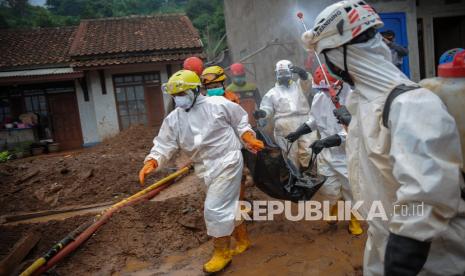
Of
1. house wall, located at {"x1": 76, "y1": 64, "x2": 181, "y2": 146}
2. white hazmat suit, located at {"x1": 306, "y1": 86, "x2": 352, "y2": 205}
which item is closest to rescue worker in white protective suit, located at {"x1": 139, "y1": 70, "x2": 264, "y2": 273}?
white hazmat suit, located at {"x1": 306, "y1": 86, "x2": 352, "y2": 205}

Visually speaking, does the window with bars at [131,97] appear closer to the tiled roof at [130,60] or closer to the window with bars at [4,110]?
the tiled roof at [130,60]

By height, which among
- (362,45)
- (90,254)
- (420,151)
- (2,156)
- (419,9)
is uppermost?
(419,9)

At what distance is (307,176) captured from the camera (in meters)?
4.02

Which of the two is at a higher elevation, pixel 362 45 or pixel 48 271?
pixel 362 45

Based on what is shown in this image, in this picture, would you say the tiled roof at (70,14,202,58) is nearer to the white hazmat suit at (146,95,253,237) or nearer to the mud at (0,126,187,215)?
the mud at (0,126,187,215)

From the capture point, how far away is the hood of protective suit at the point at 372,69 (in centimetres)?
156

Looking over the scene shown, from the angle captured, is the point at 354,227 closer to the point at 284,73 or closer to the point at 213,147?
the point at 213,147

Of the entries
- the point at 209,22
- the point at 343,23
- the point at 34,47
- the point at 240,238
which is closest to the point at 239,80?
the point at 240,238

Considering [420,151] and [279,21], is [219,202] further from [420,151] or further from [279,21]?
[279,21]

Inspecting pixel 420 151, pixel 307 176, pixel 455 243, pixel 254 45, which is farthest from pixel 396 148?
pixel 254 45

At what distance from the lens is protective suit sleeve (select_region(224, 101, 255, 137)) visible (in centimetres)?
376

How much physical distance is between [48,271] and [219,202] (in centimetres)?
207

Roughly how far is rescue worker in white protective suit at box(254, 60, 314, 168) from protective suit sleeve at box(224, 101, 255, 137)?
5.45 ft

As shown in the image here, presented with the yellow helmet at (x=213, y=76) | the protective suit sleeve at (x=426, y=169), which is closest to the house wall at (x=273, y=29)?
the yellow helmet at (x=213, y=76)
